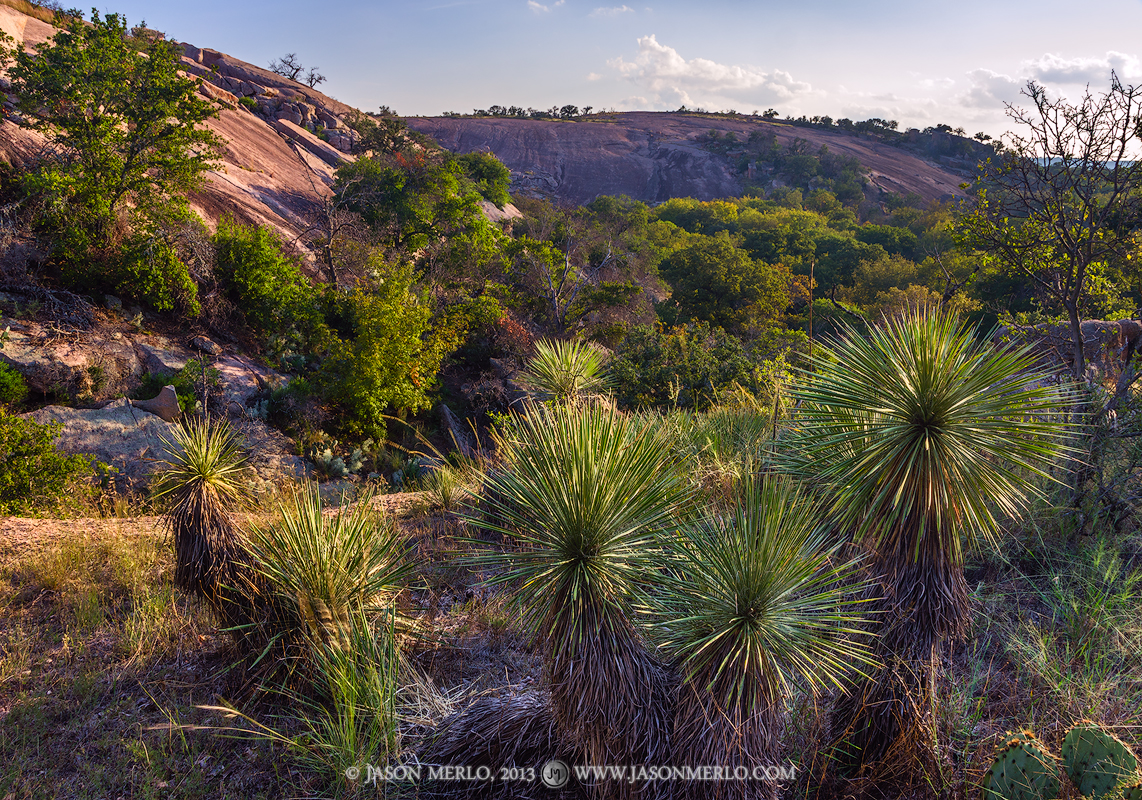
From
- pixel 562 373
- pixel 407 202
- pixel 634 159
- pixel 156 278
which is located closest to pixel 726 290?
pixel 407 202

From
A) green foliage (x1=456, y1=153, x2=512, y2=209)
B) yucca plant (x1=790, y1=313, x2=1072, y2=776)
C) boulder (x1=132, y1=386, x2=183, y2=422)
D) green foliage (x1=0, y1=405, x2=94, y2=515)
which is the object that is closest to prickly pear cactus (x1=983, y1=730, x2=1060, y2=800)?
yucca plant (x1=790, y1=313, x2=1072, y2=776)

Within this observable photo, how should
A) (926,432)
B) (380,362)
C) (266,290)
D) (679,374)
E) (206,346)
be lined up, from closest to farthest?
1. (926,432)
2. (679,374)
3. (380,362)
4. (206,346)
5. (266,290)

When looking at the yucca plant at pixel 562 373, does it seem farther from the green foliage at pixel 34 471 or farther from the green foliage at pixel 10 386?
the green foliage at pixel 10 386

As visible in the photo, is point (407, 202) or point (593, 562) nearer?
point (593, 562)

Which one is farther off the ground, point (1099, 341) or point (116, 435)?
point (1099, 341)

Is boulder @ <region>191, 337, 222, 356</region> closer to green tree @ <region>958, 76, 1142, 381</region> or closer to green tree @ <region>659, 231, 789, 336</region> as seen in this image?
green tree @ <region>958, 76, 1142, 381</region>

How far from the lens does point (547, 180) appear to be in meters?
66.1

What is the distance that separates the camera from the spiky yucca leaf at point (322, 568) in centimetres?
341

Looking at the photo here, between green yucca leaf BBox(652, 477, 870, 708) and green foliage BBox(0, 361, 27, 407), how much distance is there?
14.5 meters

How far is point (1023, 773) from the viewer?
260 centimetres

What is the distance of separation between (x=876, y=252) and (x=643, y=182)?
124 feet

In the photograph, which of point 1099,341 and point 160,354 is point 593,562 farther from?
point 160,354

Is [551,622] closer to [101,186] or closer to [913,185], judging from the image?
[101,186]

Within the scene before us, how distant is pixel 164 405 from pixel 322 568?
40.7ft
